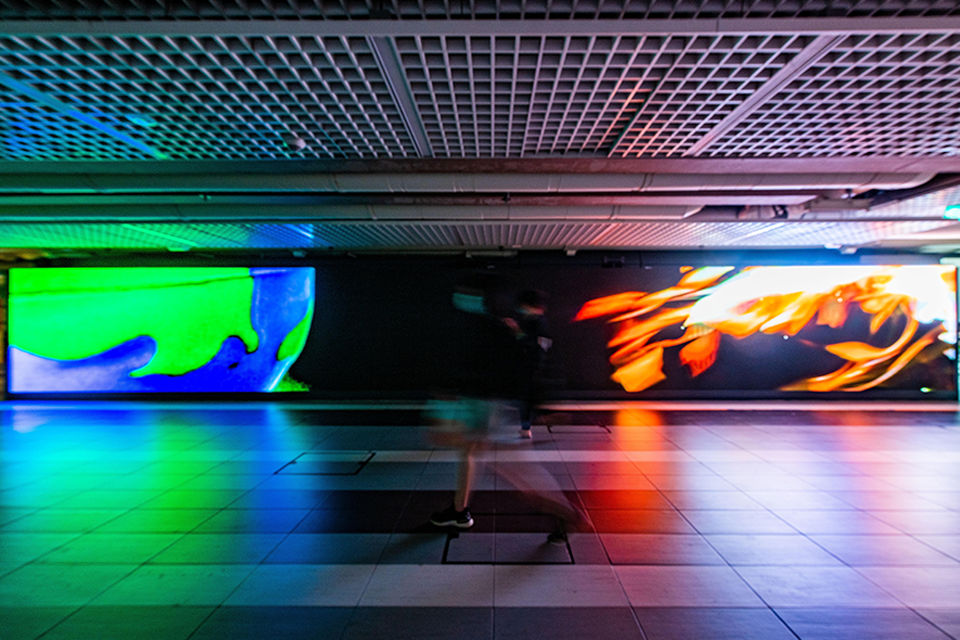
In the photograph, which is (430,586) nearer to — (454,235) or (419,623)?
(419,623)

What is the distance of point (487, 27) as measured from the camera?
2.00 meters

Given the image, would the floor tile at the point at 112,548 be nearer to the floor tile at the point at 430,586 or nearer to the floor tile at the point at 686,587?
the floor tile at the point at 430,586

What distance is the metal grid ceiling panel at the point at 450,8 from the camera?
1.94 meters

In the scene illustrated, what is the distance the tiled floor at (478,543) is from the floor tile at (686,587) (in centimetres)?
1

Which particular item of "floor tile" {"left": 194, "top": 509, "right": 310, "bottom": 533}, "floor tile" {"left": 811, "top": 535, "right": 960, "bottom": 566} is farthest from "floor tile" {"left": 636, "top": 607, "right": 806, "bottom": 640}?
"floor tile" {"left": 194, "top": 509, "right": 310, "bottom": 533}

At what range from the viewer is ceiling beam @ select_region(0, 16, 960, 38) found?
197 cm

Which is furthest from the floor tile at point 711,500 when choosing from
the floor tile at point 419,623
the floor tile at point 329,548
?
the floor tile at point 329,548

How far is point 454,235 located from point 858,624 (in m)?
5.49

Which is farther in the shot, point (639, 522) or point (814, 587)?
point (639, 522)

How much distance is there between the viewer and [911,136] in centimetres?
312

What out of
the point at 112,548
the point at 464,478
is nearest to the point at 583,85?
the point at 464,478

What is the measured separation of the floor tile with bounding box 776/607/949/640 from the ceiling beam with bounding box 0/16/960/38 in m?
2.59

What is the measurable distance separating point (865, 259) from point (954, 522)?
6.78 m

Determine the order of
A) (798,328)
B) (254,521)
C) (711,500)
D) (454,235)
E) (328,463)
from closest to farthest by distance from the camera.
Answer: (254,521)
(711,500)
(328,463)
(454,235)
(798,328)
